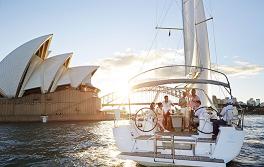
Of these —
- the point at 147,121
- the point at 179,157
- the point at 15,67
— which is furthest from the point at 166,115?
the point at 15,67

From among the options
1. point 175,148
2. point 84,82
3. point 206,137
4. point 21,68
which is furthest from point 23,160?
point 84,82

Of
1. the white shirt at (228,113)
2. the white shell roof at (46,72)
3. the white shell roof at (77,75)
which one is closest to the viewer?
the white shirt at (228,113)

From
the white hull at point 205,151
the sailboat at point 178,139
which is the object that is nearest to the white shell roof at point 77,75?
the sailboat at point 178,139

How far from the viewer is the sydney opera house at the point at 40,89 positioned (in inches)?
1981

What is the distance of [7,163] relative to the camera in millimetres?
11320

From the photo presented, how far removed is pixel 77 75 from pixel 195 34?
1872 inches

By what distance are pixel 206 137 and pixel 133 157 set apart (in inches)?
100

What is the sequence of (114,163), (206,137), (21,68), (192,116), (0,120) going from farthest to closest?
1. (21,68)
2. (0,120)
3. (114,163)
4. (192,116)
5. (206,137)

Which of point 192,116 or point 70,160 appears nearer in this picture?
point 192,116

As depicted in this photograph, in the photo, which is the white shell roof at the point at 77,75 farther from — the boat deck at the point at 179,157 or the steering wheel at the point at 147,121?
the boat deck at the point at 179,157

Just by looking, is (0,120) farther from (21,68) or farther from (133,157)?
(133,157)

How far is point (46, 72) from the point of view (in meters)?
55.1

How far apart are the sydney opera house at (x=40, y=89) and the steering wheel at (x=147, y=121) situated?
139ft

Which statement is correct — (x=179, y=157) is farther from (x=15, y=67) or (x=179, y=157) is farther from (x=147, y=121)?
(x=15, y=67)
